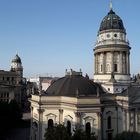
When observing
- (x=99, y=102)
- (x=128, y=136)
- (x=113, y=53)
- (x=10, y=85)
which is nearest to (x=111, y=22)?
(x=113, y=53)

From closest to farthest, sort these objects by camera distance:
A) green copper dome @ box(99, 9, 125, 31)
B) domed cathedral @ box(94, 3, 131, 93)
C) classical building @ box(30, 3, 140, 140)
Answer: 1. classical building @ box(30, 3, 140, 140)
2. domed cathedral @ box(94, 3, 131, 93)
3. green copper dome @ box(99, 9, 125, 31)

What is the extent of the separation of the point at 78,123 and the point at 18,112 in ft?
110

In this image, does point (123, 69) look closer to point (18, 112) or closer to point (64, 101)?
point (64, 101)

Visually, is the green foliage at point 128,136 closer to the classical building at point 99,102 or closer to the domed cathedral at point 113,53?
the classical building at point 99,102

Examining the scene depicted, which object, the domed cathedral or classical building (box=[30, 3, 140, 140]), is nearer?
classical building (box=[30, 3, 140, 140])

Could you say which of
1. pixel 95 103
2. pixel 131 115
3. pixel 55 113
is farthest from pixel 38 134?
pixel 131 115

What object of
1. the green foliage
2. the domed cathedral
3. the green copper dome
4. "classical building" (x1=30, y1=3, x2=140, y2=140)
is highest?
the green copper dome

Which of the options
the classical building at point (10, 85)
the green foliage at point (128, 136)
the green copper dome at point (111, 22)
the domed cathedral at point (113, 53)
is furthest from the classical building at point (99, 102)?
the classical building at point (10, 85)

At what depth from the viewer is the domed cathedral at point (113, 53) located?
213 feet

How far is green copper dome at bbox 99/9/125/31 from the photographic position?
217 feet

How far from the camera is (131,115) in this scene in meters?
55.6

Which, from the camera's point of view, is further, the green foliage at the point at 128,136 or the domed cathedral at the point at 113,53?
the domed cathedral at the point at 113,53

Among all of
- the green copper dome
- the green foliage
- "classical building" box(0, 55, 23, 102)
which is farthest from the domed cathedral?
"classical building" box(0, 55, 23, 102)

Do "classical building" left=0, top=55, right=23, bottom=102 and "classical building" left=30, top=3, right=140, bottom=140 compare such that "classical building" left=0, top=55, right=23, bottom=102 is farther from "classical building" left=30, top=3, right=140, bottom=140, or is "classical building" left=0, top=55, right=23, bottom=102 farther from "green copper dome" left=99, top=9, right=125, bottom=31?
"green copper dome" left=99, top=9, right=125, bottom=31
